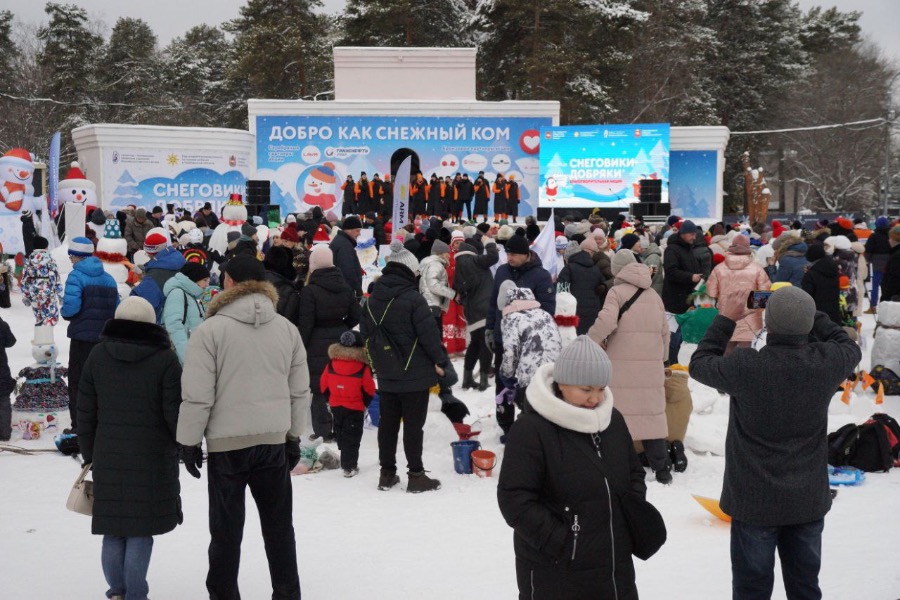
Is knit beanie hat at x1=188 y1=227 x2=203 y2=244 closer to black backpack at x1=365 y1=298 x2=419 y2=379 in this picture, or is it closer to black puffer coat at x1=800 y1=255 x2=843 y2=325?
black backpack at x1=365 y1=298 x2=419 y2=379

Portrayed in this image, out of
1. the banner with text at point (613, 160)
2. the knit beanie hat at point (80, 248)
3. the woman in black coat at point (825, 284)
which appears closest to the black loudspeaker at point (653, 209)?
the banner with text at point (613, 160)

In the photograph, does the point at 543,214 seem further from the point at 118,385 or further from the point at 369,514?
the point at 118,385

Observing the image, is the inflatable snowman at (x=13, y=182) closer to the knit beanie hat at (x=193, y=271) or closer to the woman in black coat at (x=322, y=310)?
the knit beanie hat at (x=193, y=271)

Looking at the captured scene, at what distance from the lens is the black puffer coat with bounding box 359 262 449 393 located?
21.2ft

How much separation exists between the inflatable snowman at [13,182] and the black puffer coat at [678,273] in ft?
40.1

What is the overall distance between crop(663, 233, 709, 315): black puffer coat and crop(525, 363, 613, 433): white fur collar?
7.15 meters

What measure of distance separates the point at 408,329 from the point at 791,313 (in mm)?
3216

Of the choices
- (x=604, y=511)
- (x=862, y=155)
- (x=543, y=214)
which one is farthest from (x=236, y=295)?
(x=862, y=155)

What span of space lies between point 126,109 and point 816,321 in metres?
50.1

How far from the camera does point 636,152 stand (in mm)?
26547

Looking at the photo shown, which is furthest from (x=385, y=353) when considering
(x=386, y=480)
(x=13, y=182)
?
(x=13, y=182)

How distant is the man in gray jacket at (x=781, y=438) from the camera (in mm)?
3703

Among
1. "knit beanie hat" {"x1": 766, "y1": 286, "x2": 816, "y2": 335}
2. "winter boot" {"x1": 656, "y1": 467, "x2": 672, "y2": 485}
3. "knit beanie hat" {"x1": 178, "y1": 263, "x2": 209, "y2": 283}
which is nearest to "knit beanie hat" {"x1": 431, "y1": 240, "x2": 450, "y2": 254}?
"knit beanie hat" {"x1": 178, "y1": 263, "x2": 209, "y2": 283}

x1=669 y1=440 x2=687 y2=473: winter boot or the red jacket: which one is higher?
the red jacket
